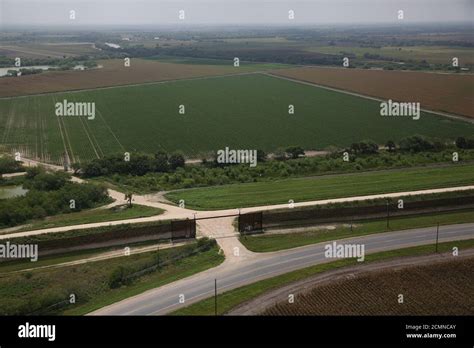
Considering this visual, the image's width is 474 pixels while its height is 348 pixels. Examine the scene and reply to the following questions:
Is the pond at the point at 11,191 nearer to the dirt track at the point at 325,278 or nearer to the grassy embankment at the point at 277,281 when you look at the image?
the grassy embankment at the point at 277,281

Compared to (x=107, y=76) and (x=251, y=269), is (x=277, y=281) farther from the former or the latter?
(x=107, y=76)

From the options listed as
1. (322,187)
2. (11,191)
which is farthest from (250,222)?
(11,191)

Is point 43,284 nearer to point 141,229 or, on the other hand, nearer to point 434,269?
point 141,229

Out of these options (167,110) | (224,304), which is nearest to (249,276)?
(224,304)

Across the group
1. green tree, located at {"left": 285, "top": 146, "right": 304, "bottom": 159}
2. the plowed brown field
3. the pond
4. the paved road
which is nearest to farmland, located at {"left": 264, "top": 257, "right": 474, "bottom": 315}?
the paved road
